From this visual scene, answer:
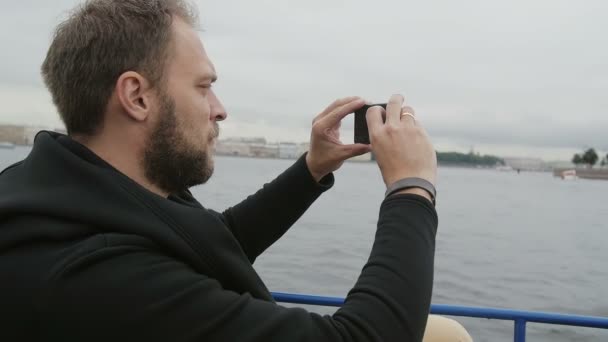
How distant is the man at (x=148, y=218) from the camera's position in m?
1.04

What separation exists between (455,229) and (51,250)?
23.8 meters

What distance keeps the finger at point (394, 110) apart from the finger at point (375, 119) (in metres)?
0.03

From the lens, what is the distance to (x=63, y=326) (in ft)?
3.38

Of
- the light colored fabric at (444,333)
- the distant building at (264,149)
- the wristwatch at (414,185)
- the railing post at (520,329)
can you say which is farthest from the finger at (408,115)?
the distant building at (264,149)

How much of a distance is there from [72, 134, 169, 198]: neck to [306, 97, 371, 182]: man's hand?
25.8 inches

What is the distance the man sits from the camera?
1.04 metres

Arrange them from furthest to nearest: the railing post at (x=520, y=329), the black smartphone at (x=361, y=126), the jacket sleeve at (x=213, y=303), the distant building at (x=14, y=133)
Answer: the distant building at (x=14, y=133), the railing post at (x=520, y=329), the black smartphone at (x=361, y=126), the jacket sleeve at (x=213, y=303)

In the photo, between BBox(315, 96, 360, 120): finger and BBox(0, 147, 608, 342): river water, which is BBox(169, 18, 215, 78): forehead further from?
BBox(0, 147, 608, 342): river water

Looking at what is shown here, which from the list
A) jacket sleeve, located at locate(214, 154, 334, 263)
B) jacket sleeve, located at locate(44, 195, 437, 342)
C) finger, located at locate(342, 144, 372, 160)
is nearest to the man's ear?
jacket sleeve, located at locate(44, 195, 437, 342)

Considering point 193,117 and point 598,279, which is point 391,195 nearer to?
point 193,117

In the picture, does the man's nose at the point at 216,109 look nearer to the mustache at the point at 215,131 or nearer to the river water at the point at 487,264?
the mustache at the point at 215,131

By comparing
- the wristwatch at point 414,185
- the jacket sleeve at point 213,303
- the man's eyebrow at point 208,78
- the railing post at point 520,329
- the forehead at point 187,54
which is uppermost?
the forehead at point 187,54

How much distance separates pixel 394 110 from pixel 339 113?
378 mm

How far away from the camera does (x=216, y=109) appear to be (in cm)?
151
